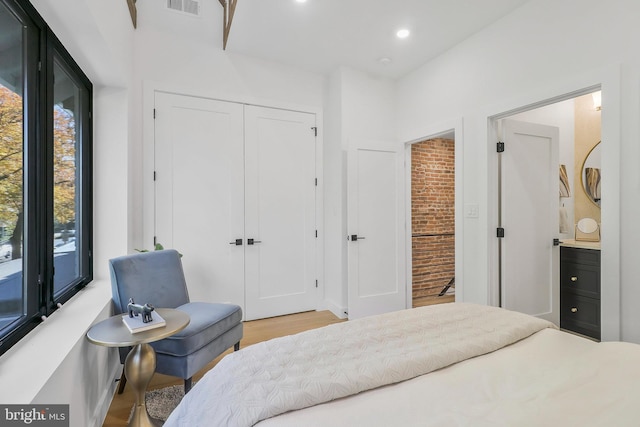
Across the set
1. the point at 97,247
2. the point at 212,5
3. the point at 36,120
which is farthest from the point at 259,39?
the point at 97,247

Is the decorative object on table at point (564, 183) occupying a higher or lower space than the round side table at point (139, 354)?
higher

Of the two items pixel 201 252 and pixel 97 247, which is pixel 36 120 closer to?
pixel 97 247

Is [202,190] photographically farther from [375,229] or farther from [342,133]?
[375,229]

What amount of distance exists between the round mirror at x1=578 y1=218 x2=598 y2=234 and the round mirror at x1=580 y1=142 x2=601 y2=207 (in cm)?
44

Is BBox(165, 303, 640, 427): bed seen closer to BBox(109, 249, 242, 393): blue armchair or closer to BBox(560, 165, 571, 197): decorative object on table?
BBox(109, 249, 242, 393): blue armchair

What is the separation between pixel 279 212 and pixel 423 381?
2.69m

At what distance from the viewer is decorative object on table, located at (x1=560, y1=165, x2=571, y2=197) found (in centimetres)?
360

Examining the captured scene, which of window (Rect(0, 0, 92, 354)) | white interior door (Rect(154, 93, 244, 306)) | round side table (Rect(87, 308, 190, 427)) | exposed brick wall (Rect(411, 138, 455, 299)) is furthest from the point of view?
exposed brick wall (Rect(411, 138, 455, 299))

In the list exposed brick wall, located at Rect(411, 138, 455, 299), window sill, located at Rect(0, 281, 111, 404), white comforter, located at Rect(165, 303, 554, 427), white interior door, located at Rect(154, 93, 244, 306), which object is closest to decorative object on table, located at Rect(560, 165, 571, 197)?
exposed brick wall, located at Rect(411, 138, 455, 299)

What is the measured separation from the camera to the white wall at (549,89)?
6.24ft

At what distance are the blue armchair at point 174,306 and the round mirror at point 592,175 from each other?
13.1 ft

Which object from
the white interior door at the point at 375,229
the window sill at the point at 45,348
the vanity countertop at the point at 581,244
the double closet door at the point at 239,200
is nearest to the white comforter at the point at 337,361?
the window sill at the point at 45,348

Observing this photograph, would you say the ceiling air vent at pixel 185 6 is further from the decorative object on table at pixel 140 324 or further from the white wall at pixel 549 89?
the decorative object on table at pixel 140 324

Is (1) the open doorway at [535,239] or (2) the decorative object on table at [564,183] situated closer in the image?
(1) the open doorway at [535,239]
